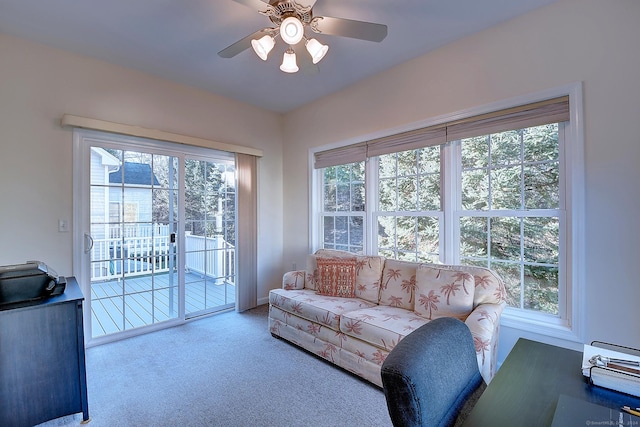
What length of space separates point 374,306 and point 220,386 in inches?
55.3

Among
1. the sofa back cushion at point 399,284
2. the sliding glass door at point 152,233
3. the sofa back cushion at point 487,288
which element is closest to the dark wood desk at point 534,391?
the sofa back cushion at point 487,288

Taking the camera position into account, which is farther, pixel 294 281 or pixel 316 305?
pixel 294 281

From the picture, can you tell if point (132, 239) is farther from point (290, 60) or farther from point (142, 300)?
point (290, 60)

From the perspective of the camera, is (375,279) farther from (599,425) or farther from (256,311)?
(599,425)

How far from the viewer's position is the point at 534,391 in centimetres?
90

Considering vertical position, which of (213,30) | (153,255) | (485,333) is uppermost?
(213,30)

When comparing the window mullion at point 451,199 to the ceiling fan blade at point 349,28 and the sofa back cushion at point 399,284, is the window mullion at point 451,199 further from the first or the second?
the ceiling fan blade at point 349,28

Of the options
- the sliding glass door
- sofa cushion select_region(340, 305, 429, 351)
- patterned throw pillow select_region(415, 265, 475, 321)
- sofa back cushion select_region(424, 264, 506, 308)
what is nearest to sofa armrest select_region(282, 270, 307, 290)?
sofa cushion select_region(340, 305, 429, 351)

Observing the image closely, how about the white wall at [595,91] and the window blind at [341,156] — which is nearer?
the white wall at [595,91]

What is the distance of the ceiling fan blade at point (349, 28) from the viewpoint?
5.74 feet

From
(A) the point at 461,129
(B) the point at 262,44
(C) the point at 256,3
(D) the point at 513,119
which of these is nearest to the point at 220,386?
(B) the point at 262,44

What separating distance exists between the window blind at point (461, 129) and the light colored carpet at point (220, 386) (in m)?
2.14

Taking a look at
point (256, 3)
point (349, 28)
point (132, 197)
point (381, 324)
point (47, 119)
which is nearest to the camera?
point (256, 3)

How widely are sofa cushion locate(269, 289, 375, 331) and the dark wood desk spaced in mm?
1553
